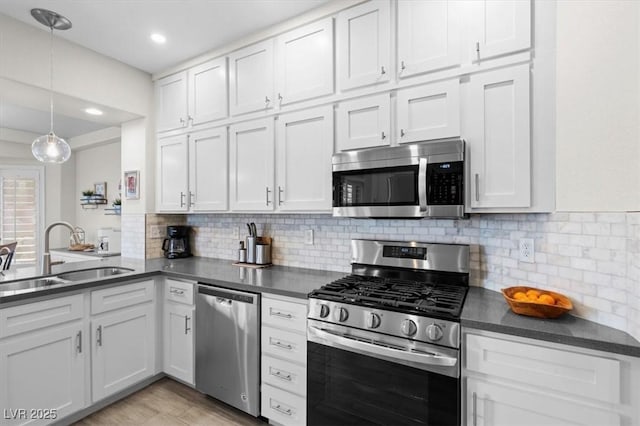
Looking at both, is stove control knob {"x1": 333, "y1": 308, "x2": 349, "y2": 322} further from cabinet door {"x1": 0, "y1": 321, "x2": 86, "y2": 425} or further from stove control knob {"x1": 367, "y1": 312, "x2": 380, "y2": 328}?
cabinet door {"x1": 0, "y1": 321, "x2": 86, "y2": 425}

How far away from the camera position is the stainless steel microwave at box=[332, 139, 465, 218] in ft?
5.64

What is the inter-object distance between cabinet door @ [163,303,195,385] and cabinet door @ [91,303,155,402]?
0.11 m

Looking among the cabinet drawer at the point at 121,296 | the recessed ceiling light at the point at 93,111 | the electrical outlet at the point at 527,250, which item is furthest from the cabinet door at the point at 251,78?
the electrical outlet at the point at 527,250

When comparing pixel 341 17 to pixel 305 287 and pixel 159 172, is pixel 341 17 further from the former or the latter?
pixel 159 172

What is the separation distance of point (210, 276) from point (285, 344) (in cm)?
77

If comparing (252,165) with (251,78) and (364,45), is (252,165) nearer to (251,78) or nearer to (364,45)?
(251,78)

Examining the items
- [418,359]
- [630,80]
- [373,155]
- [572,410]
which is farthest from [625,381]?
[373,155]

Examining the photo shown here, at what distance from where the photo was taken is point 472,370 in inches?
55.3

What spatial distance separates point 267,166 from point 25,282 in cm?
193

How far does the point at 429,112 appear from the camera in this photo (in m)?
1.83

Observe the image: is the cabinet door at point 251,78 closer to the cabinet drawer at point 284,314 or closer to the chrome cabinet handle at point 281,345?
the cabinet drawer at point 284,314

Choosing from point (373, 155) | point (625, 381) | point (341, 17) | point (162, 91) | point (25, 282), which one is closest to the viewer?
point (625, 381)

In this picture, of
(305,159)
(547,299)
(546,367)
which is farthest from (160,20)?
(546,367)

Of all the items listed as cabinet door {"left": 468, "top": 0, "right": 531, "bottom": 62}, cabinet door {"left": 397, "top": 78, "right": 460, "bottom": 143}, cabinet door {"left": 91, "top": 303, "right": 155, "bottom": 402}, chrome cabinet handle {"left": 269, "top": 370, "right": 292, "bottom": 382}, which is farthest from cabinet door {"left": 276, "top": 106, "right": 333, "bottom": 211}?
cabinet door {"left": 91, "top": 303, "right": 155, "bottom": 402}
